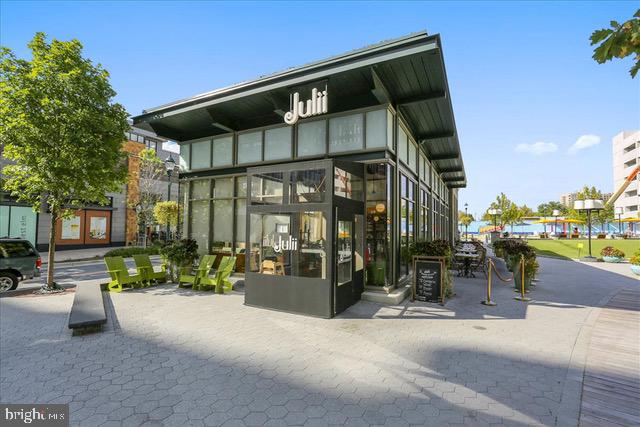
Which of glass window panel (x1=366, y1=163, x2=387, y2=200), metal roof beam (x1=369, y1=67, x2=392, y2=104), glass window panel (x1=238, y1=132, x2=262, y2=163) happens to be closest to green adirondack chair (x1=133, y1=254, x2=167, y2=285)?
glass window panel (x1=238, y1=132, x2=262, y2=163)

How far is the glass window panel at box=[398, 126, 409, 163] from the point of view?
958 cm

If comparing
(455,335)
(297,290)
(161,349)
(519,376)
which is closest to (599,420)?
(519,376)

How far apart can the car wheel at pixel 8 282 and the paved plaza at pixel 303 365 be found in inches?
118

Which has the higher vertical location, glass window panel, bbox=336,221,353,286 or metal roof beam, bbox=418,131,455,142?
metal roof beam, bbox=418,131,455,142

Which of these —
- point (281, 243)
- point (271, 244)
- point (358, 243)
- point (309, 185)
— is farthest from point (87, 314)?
point (358, 243)

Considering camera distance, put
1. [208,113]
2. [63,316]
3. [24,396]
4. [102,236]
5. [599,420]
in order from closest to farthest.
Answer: [599,420] < [24,396] < [63,316] < [208,113] < [102,236]

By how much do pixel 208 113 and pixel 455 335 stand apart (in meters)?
10.2

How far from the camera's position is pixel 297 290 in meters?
7.17

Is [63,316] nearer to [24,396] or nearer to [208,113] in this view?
[24,396]

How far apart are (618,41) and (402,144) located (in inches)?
316

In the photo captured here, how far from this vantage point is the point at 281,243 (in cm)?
739

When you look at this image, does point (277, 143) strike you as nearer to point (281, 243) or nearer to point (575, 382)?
point (281, 243)

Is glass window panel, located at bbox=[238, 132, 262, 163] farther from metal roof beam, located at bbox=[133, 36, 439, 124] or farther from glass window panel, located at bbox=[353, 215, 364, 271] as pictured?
glass window panel, located at bbox=[353, 215, 364, 271]

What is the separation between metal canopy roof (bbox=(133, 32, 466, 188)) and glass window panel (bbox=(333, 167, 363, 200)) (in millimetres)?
2354
